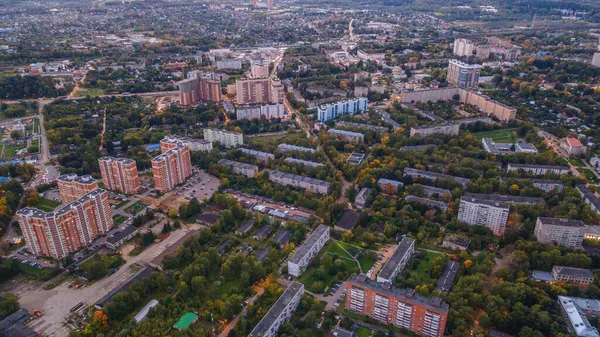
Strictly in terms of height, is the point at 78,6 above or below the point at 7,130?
above

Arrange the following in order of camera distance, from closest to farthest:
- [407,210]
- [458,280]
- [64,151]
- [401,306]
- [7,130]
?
1. [401,306]
2. [458,280]
3. [407,210]
4. [64,151]
5. [7,130]

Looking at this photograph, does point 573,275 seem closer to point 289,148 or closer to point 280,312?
point 280,312

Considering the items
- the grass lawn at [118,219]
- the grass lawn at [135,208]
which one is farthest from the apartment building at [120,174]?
the grass lawn at [118,219]

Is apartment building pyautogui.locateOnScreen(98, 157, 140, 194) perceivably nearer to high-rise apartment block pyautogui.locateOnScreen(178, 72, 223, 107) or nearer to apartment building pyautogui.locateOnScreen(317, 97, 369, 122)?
high-rise apartment block pyautogui.locateOnScreen(178, 72, 223, 107)

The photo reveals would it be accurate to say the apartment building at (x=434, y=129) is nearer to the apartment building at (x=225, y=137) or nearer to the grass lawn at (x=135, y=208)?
the apartment building at (x=225, y=137)

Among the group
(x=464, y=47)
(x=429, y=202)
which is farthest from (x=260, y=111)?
(x=464, y=47)

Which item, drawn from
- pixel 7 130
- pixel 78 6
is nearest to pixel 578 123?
pixel 7 130

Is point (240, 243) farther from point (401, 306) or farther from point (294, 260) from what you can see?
point (401, 306)
